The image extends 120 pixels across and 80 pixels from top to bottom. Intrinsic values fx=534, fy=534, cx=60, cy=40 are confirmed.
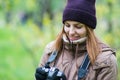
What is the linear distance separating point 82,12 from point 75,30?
11.3 inches

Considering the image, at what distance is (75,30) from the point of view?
5852 millimetres

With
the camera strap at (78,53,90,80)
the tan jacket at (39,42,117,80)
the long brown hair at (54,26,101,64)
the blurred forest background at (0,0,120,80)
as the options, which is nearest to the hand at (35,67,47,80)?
the tan jacket at (39,42,117,80)

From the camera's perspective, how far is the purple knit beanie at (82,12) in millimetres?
5957

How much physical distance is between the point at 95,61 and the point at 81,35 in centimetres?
33

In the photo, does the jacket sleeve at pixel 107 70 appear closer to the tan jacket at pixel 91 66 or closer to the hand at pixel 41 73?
the tan jacket at pixel 91 66

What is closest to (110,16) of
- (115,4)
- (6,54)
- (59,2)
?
(115,4)

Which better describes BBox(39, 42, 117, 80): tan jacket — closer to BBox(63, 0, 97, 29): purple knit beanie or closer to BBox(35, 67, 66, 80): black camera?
BBox(35, 67, 66, 80): black camera

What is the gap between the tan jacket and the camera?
5738 mm

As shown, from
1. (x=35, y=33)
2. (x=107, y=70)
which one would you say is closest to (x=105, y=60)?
(x=107, y=70)

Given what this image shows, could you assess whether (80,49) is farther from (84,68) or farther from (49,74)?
(49,74)

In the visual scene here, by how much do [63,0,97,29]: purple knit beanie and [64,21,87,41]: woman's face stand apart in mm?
70

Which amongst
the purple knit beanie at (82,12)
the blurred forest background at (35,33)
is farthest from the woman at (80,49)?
the blurred forest background at (35,33)

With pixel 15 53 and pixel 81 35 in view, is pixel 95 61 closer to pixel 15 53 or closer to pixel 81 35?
pixel 81 35

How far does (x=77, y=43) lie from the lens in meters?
5.85
